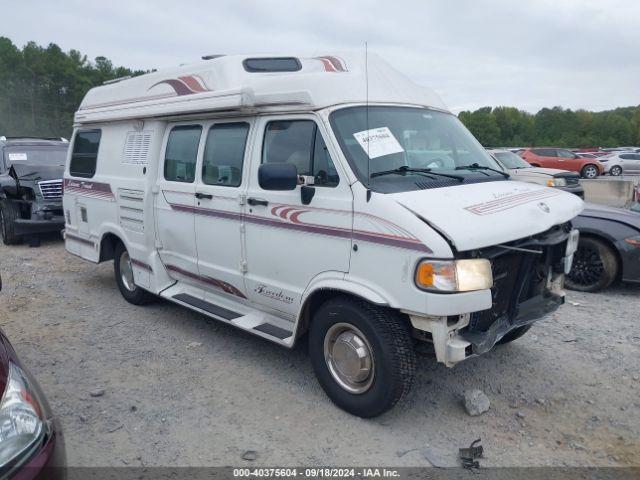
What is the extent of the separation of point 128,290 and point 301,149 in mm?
3482

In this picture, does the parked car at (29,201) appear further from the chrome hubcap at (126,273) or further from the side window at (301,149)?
the side window at (301,149)

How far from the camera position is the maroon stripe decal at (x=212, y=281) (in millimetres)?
4824

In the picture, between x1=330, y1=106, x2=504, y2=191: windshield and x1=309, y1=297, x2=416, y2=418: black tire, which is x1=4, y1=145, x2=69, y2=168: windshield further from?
x1=309, y1=297, x2=416, y2=418: black tire

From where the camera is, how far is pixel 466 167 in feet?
14.5

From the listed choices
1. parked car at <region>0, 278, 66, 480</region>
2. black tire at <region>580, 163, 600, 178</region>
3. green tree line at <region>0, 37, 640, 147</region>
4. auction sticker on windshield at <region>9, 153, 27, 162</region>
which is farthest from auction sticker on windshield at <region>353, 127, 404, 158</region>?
green tree line at <region>0, 37, 640, 147</region>

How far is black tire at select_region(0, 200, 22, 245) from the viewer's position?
1002 centimetres

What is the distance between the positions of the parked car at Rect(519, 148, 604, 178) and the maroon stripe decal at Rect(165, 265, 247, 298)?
79.0 feet

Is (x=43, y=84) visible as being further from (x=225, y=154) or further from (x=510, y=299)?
(x=510, y=299)

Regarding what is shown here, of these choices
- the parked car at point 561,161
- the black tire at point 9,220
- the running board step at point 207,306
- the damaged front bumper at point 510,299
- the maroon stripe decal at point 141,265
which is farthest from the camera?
the parked car at point 561,161

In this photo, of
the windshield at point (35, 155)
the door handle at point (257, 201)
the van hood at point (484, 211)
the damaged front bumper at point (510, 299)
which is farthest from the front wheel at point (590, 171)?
the door handle at point (257, 201)

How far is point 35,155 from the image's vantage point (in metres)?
11.7

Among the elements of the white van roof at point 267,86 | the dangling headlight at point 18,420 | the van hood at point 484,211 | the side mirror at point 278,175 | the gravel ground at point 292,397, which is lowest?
the gravel ground at point 292,397

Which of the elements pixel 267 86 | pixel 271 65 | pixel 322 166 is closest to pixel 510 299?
pixel 322 166

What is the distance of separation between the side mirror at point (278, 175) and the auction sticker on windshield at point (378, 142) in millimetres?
545
